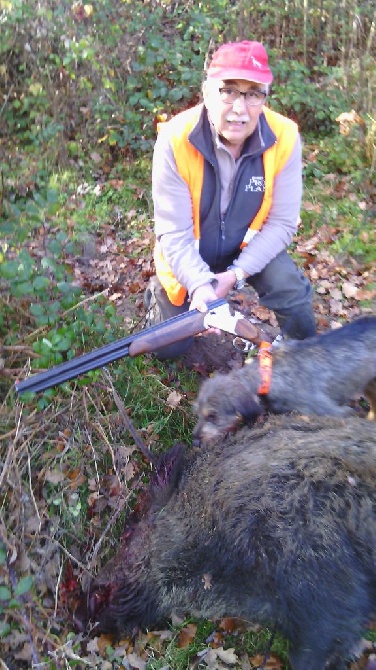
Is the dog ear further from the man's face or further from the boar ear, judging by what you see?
the man's face

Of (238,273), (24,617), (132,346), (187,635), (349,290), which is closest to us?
(24,617)

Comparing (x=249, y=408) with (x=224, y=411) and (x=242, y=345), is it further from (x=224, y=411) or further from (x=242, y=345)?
(x=242, y=345)

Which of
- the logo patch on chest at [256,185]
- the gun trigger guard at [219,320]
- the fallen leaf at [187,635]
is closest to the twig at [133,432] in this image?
the gun trigger guard at [219,320]

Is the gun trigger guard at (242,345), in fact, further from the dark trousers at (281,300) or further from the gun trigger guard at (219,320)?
the gun trigger guard at (219,320)

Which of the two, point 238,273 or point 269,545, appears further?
point 238,273

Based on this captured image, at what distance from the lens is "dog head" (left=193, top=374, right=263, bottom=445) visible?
11.9 feet

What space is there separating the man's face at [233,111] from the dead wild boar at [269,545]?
185 cm

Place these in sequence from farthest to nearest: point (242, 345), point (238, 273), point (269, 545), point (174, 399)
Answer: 1. point (242, 345)
2. point (174, 399)
3. point (238, 273)
4. point (269, 545)

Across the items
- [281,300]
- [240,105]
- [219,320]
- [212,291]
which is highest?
[240,105]

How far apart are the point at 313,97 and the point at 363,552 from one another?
637cm

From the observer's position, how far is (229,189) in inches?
158

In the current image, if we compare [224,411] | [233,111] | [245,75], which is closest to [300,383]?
[224,411]

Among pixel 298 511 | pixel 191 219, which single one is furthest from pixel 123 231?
pixel 298 511

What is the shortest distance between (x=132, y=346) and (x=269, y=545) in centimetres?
154
